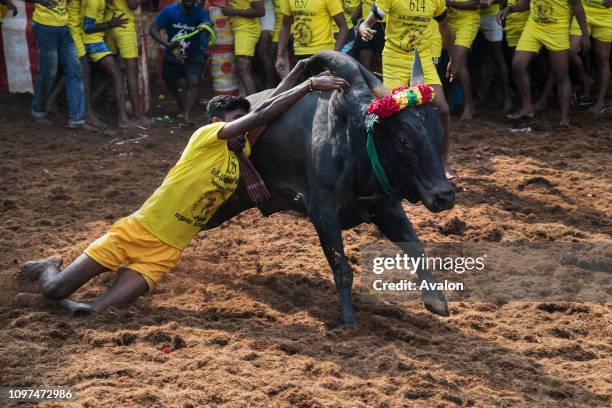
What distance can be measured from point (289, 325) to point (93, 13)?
254 inches

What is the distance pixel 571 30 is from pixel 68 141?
19.4 ft

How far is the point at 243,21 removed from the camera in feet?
37.7

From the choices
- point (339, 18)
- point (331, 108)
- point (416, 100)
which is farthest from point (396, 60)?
point (416, 100)

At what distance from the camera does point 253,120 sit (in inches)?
229

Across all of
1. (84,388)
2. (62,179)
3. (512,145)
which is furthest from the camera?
(512,145)

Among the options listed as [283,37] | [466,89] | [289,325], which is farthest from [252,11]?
[289,325]

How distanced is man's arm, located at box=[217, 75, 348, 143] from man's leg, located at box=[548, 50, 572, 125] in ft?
18.4

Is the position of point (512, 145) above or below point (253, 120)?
below

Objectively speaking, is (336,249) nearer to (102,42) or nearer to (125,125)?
(125,125)

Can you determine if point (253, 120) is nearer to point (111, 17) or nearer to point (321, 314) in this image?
point (321, 314)

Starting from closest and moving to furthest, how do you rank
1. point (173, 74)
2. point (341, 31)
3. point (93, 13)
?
point (341, 31) → point (93, 13) → point (173, 74)

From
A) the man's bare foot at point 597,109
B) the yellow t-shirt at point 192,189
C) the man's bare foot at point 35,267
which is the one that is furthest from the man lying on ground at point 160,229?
the man's bare foot at point 597,109

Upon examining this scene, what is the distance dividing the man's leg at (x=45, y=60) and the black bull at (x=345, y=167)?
5096mm

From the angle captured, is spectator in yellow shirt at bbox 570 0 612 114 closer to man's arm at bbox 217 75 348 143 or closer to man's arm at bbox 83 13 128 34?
man's arm at bbox 83 13 128 34
